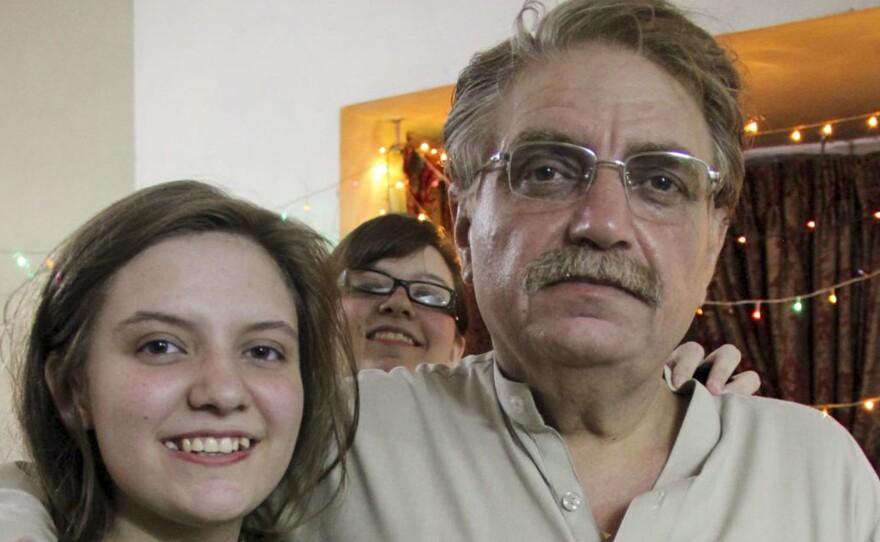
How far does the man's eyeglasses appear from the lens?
1.29 meters

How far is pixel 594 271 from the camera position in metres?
1.23

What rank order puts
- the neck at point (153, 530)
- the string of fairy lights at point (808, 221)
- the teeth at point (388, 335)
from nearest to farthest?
the neck at point (153, 530) < the teeth at point (388, 335) < the string of fairy lights at point (808, 221)

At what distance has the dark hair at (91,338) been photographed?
47.8 inches

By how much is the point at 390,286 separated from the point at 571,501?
40.8 inches

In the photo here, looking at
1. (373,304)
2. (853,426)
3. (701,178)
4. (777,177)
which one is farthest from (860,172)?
(701,178)

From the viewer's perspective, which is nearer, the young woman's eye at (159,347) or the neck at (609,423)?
the young woman's eye at (159,347)

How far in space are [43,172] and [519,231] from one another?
3.55 meters

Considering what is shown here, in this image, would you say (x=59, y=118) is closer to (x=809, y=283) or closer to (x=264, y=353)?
(x=809, y=283)

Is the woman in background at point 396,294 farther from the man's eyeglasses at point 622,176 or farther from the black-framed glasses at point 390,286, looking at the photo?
the man's eyeglasses at point 622,176

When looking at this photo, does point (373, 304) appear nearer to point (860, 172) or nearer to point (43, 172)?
point (860, 172)

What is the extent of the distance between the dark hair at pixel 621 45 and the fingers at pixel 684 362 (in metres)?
0.30

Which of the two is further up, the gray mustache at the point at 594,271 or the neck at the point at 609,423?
the gray mustache at the point at 594,271

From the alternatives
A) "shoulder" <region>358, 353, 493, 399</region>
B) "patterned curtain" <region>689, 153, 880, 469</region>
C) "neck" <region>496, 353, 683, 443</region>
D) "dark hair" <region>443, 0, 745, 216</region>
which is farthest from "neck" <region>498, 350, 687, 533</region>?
"patterned curtain" <region>689, 153, 880, 469</region>

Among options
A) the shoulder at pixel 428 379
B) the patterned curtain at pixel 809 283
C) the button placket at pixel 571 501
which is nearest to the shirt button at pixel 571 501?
the button placket at pixel 571 501
